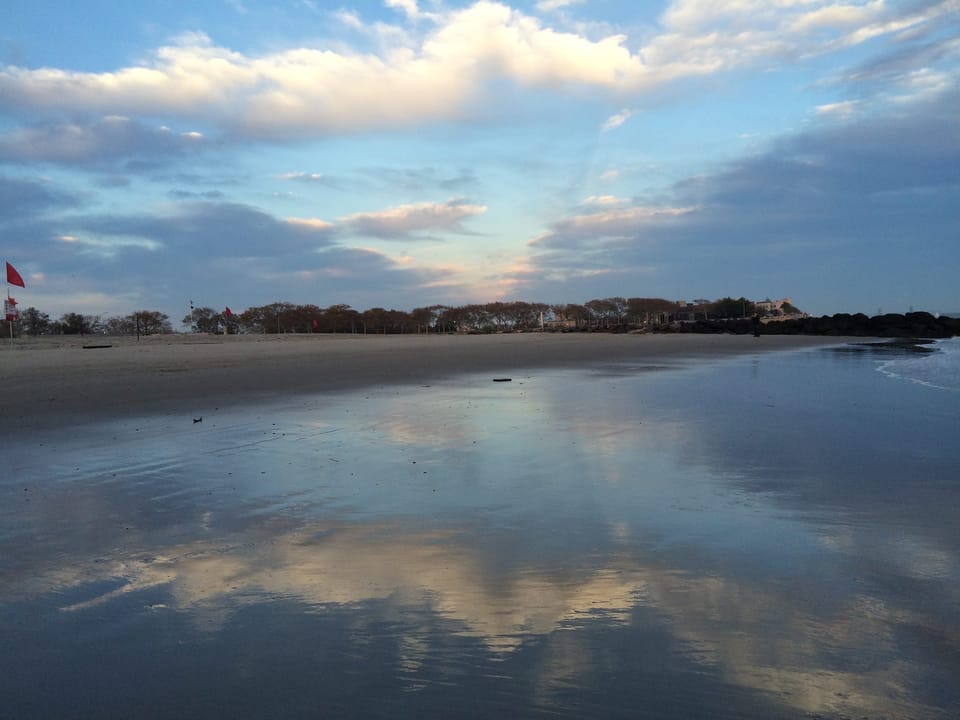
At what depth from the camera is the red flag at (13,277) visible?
1363 inches

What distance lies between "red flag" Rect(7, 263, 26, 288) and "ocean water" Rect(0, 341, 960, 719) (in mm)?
32418

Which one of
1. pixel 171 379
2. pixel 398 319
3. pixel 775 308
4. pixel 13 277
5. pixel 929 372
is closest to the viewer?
pixel 171 379

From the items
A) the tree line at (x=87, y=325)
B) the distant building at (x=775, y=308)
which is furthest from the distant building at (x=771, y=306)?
the tree line at (x=87, y=325)

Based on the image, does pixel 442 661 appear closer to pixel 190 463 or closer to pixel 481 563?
pixel 481 563

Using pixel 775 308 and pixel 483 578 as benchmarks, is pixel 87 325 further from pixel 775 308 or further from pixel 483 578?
A: pixel 775 308

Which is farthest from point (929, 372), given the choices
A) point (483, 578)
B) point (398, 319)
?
point (398, 319)

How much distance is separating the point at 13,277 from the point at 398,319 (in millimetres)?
55086

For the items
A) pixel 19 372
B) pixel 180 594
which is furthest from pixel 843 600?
pixel 19 372

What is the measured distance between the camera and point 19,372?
60.2ft

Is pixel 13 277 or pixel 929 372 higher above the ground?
pixel 13 277

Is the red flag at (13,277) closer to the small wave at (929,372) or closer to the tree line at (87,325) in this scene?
the tree line at (87,325)

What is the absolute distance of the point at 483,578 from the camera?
12.8 ft

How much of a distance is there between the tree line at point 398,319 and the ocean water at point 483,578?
172ft

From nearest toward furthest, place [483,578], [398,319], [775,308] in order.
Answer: [483,578], [398,319], [775,308]
